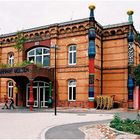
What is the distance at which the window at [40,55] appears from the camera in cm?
3557

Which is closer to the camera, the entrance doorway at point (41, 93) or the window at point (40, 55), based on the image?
the entrance doorway at point (41, 93)

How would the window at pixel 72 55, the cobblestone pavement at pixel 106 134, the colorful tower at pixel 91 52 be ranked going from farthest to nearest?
the window at pixel 72 55, the colorful tower at pixel 91 52, the cobblestone pavement at pixel 106 134

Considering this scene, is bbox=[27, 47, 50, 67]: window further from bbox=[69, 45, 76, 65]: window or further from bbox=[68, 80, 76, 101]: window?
bbox=[68, 80, 76, 101]: window

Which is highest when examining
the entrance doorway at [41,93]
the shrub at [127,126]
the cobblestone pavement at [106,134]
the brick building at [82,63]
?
the brick building at [82,63]

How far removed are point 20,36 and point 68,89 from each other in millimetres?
8940

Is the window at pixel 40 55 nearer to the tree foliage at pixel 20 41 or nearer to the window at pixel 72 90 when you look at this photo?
the tree foliage at pixel 20 41

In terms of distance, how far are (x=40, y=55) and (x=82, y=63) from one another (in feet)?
18.9

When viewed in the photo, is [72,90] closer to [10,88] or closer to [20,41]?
[20,41]

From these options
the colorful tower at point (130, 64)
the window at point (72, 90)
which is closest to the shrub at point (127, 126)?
the colorful tower at point (130, 64)

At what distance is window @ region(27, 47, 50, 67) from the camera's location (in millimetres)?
35569

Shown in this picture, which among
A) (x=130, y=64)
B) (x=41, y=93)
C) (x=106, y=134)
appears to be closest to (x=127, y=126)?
(x=106, y=134)

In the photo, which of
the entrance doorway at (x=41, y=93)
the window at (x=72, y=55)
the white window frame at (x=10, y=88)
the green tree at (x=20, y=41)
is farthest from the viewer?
the white window frame at (x=10, y=88)

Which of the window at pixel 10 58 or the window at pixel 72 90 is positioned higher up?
the window at pixel 10 58

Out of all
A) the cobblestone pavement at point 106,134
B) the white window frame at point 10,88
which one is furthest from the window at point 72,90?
the cobblestone pavement at point 106,134
